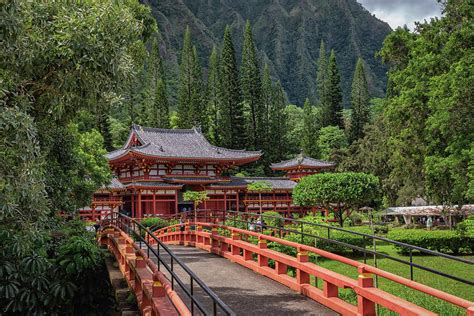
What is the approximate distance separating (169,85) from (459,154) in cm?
7901

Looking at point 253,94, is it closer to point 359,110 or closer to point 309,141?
point 309,141

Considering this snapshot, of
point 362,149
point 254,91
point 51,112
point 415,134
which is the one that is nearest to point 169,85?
point 254,91

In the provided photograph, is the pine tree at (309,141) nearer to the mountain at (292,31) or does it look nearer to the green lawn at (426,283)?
the green lawn at (426,283)

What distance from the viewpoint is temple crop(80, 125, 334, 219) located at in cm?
3775

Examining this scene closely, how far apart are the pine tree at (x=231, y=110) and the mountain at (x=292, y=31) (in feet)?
146

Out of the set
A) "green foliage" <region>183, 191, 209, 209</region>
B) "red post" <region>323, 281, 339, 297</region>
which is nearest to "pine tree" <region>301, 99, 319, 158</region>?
"green foliage" <region>183, 191, 209, 209</region>

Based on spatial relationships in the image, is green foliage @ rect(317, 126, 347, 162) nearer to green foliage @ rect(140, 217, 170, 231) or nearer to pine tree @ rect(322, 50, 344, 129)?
pine tree @ rect(322, 50, 344, 129)

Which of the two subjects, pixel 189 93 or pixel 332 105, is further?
pixel 332 105

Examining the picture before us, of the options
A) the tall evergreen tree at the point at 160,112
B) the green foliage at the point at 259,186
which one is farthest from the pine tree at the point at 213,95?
the green foliage at the point at 259,186

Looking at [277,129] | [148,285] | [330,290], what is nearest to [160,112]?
[277,129]

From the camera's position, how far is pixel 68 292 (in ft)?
30.9

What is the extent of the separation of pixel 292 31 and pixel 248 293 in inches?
5086

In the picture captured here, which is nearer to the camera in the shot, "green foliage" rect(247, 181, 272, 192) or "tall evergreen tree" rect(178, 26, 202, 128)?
"green foliage" rect(247, 181, 272, 192)

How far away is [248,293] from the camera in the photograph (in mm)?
8648
